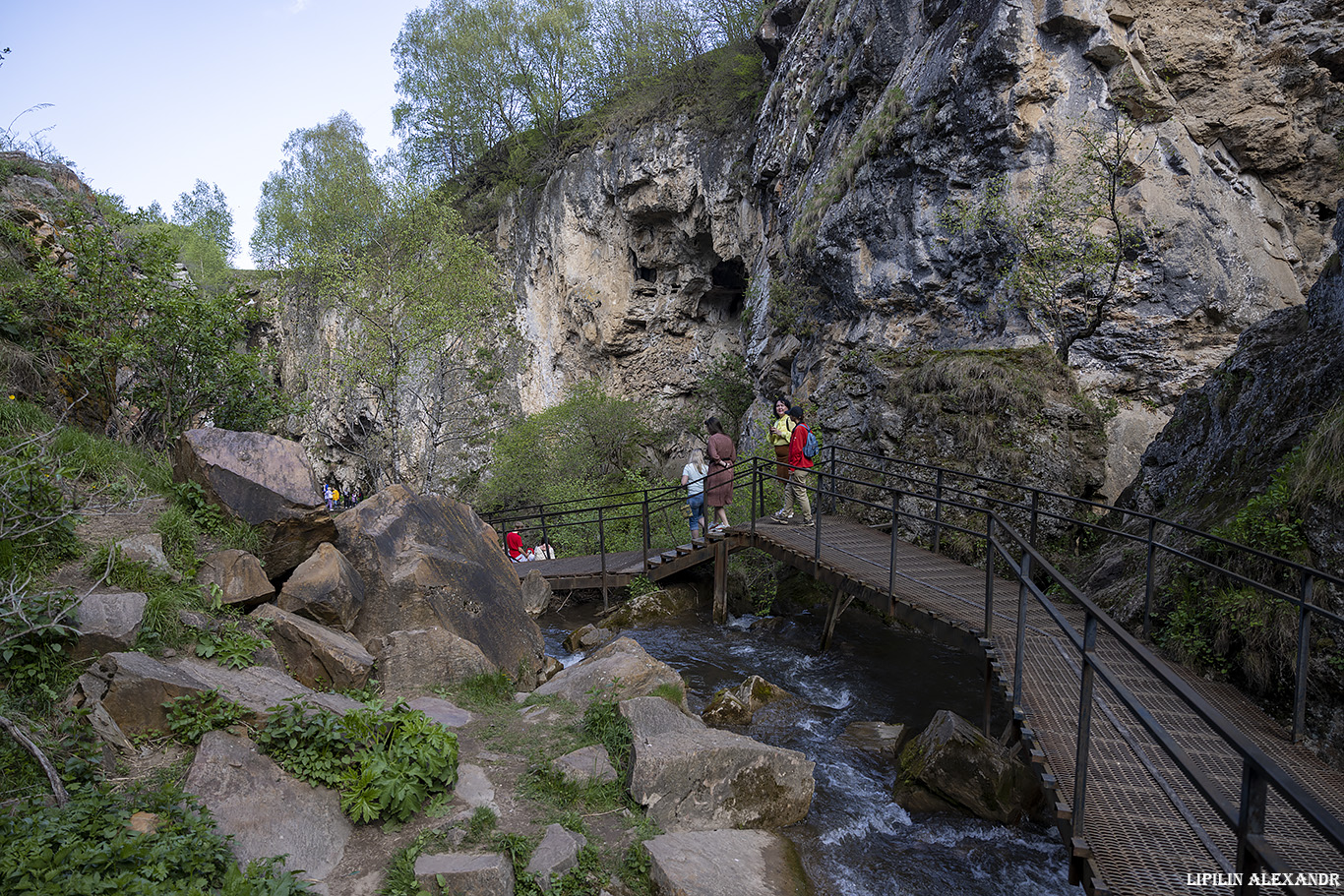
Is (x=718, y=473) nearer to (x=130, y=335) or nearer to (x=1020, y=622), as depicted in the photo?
(x=1020, y=622)

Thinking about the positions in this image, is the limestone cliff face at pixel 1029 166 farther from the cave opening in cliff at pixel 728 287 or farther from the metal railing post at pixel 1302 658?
the metal railing post at pixel 1302 658

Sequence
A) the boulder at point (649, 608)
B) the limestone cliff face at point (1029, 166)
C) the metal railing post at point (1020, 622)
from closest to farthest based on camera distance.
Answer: the metal railing post at point (1020, 622), the limestone cliff face at point (1029, 166), the boulder at point (649, 608)

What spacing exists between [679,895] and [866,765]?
3.17 m

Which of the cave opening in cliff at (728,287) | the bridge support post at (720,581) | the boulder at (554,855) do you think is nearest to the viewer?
the boulder at (554,855)

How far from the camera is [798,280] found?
1653cm

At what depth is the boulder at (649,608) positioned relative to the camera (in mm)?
11633

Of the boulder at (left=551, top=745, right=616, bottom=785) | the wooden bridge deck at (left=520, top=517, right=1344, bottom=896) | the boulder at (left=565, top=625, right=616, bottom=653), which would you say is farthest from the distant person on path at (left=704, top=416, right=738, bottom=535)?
the boulder at (left=551, top=745, right=616, bottom=785)

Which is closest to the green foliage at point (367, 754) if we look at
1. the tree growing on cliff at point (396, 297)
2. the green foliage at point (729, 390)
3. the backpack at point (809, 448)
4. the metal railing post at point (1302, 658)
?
the metal railing post at point (1302, 658)

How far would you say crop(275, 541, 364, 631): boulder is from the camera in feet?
20.6

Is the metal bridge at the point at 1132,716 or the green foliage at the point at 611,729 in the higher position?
the metal bridge at the point at 1132,716

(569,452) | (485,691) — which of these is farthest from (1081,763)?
(569,452)

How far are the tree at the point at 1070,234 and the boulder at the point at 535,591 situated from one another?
9.39 metres

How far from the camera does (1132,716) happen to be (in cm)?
450

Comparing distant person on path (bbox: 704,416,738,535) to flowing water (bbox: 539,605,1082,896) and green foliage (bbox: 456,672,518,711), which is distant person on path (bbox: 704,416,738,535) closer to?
flowing water (bbox: 539,605,1082,896)
